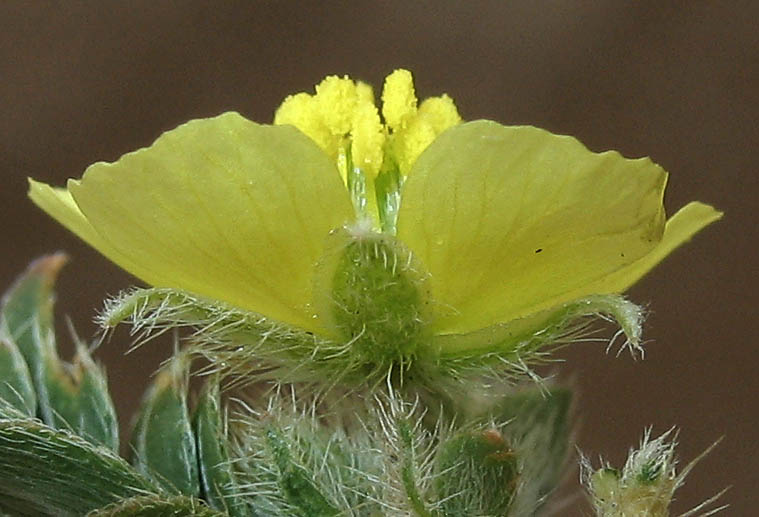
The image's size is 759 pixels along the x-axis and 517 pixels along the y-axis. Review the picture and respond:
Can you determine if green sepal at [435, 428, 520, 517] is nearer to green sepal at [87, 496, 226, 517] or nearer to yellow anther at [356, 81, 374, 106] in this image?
green sepal at [87, 496, 226, 517]

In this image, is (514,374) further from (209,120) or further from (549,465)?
(209,120)

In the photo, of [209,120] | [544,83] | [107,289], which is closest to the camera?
[209,120]

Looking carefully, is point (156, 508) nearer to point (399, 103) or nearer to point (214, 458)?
point (214, 458)

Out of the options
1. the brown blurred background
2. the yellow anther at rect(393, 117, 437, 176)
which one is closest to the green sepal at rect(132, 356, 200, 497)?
the yellow anther at rect(393, 117, 437, 176)

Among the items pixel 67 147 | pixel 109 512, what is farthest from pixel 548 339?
pixel 67 147

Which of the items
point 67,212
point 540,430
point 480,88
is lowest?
point 540,430

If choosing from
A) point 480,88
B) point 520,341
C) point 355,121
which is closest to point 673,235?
point 520,341
